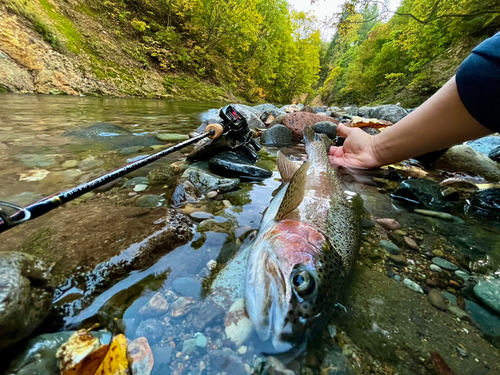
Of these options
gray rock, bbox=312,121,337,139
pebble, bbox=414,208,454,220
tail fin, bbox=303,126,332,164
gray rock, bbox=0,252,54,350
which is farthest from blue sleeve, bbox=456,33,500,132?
gray rock, bbox=312,121,337,139

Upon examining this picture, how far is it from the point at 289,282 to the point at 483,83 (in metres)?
2.11

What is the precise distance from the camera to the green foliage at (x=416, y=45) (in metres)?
10.7

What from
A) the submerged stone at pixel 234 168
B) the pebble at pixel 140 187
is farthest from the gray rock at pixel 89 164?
the submerged stone at pixel 234 168

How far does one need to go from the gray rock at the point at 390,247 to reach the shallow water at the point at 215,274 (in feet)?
0.25

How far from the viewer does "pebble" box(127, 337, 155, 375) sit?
42.2 inches

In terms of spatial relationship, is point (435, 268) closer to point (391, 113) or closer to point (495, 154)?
point (495, 154)

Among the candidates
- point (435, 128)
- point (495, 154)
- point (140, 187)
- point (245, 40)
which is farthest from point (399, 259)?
point (245, 40)

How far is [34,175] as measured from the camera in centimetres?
294

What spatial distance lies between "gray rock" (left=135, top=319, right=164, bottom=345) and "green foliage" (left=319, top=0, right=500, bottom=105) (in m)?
11.6

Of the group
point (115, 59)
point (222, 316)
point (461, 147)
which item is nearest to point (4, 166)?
point (222, 316)

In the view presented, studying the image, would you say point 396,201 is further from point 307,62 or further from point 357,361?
point 307,62

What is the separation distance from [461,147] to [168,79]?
19.7 meters

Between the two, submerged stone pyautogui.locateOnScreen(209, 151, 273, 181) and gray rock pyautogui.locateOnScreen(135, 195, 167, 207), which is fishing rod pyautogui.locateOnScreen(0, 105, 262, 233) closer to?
submerged stone pyautogui.locateOnScreen(209, 151, 273, 181)

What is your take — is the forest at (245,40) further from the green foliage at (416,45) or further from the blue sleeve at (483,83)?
the blue sleeve at (483,83)
